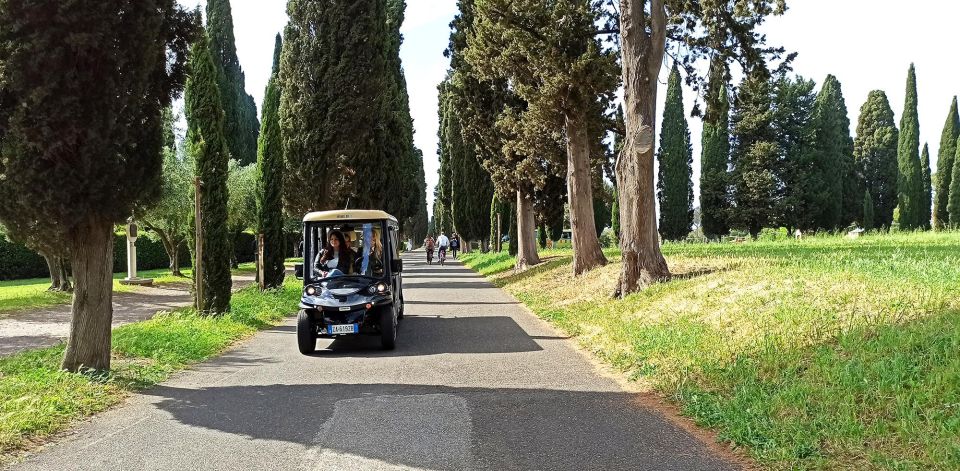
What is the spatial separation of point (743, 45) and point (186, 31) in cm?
1176

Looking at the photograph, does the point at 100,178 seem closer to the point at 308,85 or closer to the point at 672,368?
the point at 672,368

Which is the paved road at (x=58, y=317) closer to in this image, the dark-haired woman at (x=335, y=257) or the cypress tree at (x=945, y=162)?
the dark-haired woman at (x=335, y=257)

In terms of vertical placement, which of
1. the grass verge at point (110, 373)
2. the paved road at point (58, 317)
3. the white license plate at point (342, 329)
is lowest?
the paved road at point (58, 317)

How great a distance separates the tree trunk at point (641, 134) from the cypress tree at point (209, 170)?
854 centimetres

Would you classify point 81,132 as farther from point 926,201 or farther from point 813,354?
point 926,201

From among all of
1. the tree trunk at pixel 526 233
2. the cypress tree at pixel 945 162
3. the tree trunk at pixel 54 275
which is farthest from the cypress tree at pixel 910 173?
the tree trunk at pixel 54 275

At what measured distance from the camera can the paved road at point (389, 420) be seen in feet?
16.5

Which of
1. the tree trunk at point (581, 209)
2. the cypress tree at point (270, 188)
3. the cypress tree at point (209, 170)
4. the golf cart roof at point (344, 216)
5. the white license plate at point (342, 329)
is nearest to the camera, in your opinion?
the white license plate at point (342, 329)

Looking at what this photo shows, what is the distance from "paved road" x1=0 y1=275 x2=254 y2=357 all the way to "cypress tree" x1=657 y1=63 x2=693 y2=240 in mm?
37169

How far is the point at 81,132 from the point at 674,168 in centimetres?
4789

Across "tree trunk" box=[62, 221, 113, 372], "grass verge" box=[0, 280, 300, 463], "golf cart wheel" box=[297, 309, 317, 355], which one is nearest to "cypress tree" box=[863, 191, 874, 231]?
"grass verge" box=[0, 280, 300, 463]

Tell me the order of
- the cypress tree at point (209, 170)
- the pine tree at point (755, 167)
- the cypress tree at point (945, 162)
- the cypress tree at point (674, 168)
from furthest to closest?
the cypress tree at point (674, 168)
the pine tree at point (755, 167)
the cypress tree at point (945, 162)
the cypress tree at point (209, 170)

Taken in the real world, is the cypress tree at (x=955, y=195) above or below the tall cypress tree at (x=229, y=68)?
below

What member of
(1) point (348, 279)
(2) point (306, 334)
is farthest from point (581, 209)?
(2) point (306, 334)
